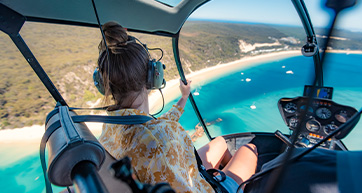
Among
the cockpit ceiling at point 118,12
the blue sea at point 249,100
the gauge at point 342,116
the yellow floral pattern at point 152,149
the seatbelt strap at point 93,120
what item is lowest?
the blue sea at point 249,100

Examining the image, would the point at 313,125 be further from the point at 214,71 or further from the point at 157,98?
the point at 214,71

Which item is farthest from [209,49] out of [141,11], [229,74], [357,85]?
[141,11]

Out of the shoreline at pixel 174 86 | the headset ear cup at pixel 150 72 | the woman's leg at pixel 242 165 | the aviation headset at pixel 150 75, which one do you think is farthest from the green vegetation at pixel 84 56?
the woman's leg at pixel 242 165

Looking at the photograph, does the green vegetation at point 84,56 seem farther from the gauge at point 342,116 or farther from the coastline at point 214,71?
the gauge at point 342,116

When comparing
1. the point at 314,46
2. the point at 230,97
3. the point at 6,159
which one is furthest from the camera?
the point at 230,97

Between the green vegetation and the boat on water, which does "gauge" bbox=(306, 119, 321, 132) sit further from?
the green vegetation

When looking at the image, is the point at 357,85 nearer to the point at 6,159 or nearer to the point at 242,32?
the point at 242,32
